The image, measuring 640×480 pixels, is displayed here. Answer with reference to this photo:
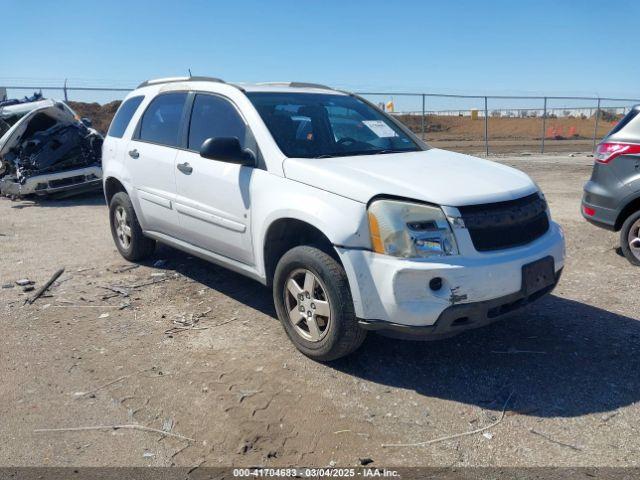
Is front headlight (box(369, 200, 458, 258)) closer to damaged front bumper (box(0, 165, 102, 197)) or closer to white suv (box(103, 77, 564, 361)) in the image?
white suv (box(103, 77, 564, 361))

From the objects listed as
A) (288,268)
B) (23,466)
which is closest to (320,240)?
(288,268)

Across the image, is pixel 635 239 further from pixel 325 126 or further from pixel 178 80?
pixel 178 80

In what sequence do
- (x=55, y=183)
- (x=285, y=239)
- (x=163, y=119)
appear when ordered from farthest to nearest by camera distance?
1. (x=55, y=183)
2. (x=163, y=119)
3. (x=285, y=239)

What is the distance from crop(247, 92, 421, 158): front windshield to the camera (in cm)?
442

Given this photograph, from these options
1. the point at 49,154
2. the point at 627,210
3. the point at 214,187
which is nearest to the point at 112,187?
the point at 214,187

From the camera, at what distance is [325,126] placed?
479 cm

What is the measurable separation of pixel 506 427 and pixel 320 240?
1.67m

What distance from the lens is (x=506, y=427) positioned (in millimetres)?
3227

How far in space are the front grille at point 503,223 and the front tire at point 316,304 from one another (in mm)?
841

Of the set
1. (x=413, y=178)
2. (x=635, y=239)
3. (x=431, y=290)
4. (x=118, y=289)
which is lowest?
(x=118, y=289)

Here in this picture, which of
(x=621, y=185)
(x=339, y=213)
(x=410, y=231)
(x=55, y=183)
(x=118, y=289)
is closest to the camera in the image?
(x=410, y=231)

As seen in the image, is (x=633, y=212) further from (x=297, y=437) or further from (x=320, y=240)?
(x=297, y=437)

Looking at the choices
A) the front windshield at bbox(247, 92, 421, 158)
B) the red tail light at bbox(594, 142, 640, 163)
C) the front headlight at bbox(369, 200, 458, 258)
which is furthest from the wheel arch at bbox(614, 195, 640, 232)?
the front headlight at bbox(369, 200, 458, 258)

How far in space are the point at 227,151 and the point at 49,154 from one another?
318 inches
